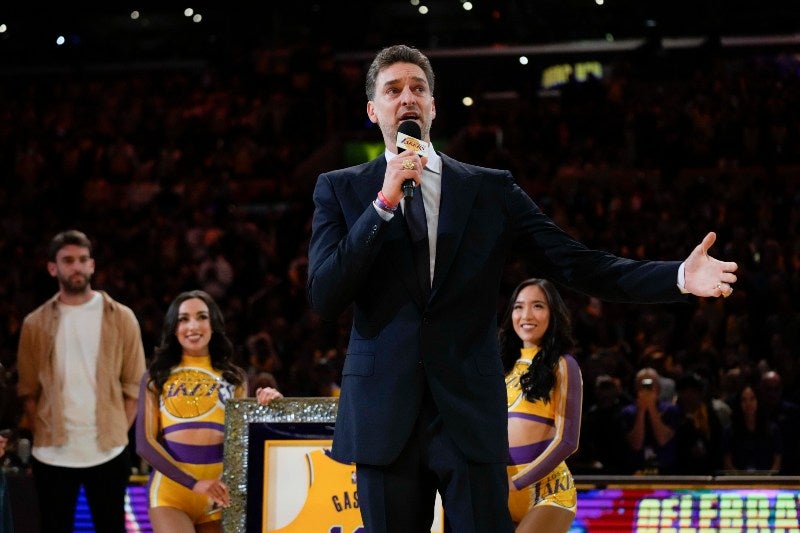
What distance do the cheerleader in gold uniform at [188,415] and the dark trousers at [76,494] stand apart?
0.27 meters

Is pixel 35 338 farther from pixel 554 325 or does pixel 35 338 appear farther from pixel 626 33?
pixel 626 33

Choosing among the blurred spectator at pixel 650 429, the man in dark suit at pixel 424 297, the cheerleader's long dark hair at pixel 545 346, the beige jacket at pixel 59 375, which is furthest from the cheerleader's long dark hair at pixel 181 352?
the man in dark suit at pixel 424 297

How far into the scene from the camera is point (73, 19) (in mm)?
22422

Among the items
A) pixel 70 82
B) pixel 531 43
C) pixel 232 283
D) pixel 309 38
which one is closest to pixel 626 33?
pixel 531 43

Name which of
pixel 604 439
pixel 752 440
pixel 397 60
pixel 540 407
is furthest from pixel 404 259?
pixel 752 440

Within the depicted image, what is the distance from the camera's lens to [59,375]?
218 inches

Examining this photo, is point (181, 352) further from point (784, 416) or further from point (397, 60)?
point (784, 416)

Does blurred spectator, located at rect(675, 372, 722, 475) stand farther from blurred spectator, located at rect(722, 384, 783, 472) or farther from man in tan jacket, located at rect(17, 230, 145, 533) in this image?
man in tan jacket, located at rect(17, 230, 145, 533)

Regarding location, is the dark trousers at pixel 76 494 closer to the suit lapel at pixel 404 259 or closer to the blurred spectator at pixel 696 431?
the suit lapel at pixel 404 259

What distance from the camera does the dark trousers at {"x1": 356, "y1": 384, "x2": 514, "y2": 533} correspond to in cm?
234

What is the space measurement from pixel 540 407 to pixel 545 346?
286mm

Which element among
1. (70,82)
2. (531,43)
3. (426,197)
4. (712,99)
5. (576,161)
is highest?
(531,43)

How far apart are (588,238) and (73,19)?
14512 millimetres

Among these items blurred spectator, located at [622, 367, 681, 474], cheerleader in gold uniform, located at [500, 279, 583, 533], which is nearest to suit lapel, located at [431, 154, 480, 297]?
cheerleader in gold uniform, located at [500, 279, 583, 533]
